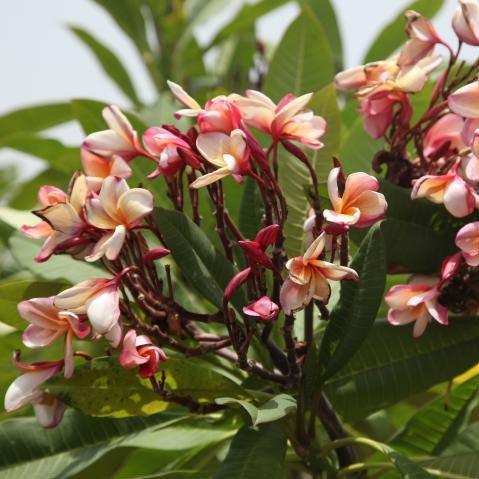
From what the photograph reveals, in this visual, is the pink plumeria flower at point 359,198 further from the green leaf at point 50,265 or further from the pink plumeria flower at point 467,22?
the green leaf at point 50,265

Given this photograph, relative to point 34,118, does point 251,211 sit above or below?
below

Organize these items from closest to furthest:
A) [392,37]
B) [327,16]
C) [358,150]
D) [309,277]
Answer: [309,277] → [358,150] → [392,37] → [327,16]

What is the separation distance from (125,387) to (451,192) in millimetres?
388

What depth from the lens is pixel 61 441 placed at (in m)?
1.11

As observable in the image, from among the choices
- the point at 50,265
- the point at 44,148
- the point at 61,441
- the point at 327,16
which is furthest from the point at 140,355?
the point at 327,16

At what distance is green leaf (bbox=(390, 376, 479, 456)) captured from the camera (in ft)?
A: 3.86

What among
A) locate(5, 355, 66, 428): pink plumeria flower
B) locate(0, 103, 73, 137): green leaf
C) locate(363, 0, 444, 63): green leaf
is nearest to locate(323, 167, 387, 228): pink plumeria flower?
locate(5, 355, 66, 428): pink plumeria flower

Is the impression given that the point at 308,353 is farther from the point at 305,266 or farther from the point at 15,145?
the point at 15,145

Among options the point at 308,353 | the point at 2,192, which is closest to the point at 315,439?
the point at 308,353

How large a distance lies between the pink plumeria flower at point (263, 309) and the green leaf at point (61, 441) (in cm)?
29

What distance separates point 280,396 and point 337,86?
0.40 metres

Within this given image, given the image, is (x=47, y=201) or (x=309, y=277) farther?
(x=47, y=201)

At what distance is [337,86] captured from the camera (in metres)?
1.11

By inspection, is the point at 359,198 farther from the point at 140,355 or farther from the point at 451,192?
the point at 140,355
